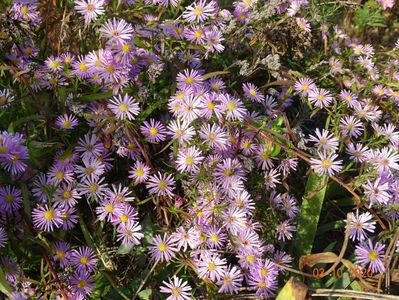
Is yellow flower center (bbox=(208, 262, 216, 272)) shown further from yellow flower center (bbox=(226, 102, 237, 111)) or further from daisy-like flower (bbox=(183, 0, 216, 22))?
daisy-like flower (bbox=(183, 0, 216, 22))

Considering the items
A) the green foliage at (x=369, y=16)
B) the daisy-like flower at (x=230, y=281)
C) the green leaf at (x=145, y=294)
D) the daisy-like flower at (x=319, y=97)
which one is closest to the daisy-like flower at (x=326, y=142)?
the daisy-like flower at (x=319, y=97)

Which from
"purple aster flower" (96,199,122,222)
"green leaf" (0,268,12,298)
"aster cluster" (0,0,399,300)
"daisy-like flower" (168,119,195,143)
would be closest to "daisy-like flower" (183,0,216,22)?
"aster cluster" (0,0,399,300)

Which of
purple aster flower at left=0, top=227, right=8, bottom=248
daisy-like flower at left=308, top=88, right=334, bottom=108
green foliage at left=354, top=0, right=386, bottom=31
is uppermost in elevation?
green foliage at left=354, top=0, right=386, bottom=31

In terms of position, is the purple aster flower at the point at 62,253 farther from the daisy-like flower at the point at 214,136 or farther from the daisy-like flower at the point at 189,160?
the daisy-like flower at the point at 214,136

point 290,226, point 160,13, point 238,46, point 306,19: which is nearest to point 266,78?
point 238,46

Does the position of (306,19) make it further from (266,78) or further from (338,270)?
(338,270)

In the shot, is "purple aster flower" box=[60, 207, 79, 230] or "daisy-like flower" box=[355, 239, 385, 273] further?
"daisy-like flower" box=[355, 239, 385, 273]
